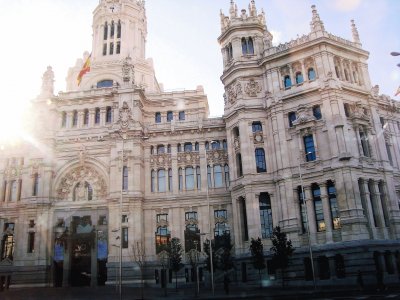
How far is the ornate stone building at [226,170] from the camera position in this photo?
43125mm

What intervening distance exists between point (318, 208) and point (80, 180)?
32.7 metres

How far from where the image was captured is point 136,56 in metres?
71.4

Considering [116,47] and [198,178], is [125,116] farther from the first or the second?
[116,47]

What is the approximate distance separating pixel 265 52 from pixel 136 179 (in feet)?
79.1

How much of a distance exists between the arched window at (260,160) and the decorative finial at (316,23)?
54.3ft

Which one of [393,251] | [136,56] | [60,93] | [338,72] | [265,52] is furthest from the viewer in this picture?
[136,56]

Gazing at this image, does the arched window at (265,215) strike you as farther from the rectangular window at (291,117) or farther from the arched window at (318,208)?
the rectangular window at (291,117)

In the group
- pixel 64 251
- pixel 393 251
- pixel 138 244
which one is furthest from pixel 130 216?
pixel 393 251

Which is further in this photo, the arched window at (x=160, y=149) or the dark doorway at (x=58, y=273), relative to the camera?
the arched window at (x=160, y=149)

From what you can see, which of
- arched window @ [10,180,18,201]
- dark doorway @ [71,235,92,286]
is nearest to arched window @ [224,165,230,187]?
dark doorway @ [71,235,92,286]

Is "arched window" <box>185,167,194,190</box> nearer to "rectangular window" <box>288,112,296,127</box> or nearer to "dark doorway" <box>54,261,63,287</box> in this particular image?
"rectangular window" <box>288,112,296,127</box>

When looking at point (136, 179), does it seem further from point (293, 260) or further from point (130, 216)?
point (293, 260)

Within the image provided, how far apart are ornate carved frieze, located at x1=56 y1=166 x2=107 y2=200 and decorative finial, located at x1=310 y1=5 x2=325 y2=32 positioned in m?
34.7

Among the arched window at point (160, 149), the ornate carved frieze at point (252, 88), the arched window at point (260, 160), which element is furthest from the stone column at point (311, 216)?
the arched window at point (160, 149)
